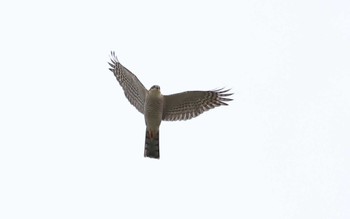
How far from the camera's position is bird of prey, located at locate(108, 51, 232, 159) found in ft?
78.7

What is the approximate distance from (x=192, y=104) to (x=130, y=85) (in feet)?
7.30

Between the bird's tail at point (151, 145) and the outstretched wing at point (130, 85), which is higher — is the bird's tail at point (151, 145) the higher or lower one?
the lower one

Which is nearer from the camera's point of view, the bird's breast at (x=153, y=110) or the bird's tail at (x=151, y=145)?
the bird's breast at (x=153, y=110)

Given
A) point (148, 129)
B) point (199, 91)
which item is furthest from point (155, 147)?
point (199, 91)

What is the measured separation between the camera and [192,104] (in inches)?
965

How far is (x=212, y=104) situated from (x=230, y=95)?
2.18ft

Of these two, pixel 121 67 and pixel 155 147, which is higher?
pixel 121 67

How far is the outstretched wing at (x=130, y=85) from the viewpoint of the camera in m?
24.7

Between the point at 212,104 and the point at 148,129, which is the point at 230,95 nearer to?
the point at 212,104

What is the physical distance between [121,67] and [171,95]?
2458 millimetres

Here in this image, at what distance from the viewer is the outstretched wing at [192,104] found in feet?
79.8

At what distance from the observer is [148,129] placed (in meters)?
24.1

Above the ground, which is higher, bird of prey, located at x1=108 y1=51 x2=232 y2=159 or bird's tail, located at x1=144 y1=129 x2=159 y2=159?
bird of prey, located at x1=108 y1=51 x2=232 y2=159

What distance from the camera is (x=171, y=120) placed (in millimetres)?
24672
